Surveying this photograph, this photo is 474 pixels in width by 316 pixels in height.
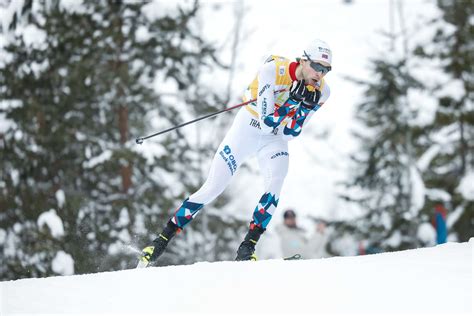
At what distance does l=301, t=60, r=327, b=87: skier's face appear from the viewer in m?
6.30

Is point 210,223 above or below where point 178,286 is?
above

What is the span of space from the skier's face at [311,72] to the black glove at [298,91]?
63 millimetres

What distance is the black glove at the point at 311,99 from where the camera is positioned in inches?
252

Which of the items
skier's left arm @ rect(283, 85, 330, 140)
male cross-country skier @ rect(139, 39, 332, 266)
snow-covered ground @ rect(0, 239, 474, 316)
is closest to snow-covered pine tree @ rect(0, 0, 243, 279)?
male cross-country skier @ rect(139, 39, 332, 266)

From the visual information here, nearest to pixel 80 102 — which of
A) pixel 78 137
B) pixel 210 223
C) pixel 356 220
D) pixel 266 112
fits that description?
pixel 78 137

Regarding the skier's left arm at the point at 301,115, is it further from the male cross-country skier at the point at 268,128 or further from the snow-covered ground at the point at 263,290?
the snow-covered ground at the point at 263,290

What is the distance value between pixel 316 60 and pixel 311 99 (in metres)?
0.37

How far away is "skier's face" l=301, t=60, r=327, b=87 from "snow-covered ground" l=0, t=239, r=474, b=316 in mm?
1689

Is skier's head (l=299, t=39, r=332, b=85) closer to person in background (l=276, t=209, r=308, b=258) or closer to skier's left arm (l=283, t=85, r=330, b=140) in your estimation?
skier's left arm (l=283, t=85, r=330, b=140)

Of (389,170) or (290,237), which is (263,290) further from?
(389,170)

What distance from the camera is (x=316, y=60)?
626 centimetres

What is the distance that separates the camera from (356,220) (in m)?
18.3

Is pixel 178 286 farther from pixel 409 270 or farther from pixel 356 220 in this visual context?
pixel 356 220

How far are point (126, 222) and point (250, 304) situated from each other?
10.3 meters
